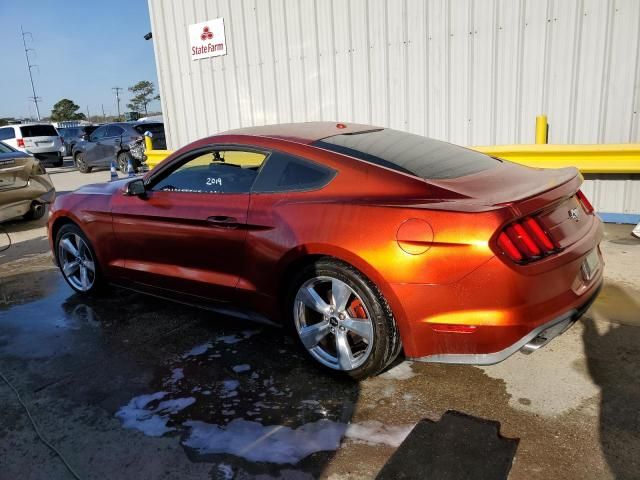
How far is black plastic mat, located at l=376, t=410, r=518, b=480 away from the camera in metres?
2.30

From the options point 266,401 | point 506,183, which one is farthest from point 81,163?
point 506,183

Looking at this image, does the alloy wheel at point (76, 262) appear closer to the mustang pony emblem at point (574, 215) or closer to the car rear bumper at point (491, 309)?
the car rear bumper at point (491, 309)

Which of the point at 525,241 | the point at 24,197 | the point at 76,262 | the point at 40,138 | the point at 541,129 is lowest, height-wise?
the point at 76,262

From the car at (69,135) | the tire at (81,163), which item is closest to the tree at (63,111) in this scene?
the car at (69,135)

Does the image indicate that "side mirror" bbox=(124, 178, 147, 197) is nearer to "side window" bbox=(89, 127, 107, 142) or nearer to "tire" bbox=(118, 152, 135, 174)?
"tire" bbox=(118, 152, 135, 174)

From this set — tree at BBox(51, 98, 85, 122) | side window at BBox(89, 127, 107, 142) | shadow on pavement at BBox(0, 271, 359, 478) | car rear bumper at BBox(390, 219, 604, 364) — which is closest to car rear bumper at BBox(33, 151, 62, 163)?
side window at BBox(89, 127, 107, 142)

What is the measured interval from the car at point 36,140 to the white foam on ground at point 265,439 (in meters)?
19.4

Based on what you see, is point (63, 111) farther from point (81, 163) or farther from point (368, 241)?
point (368, 241)

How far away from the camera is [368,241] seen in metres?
2.75

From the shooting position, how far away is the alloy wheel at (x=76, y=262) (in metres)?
4.72

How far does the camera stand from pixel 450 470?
2.31 m

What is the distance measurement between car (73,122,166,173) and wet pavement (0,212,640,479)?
490 inches

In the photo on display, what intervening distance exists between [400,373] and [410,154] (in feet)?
4.34

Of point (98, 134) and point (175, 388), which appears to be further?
point (98, 134)
